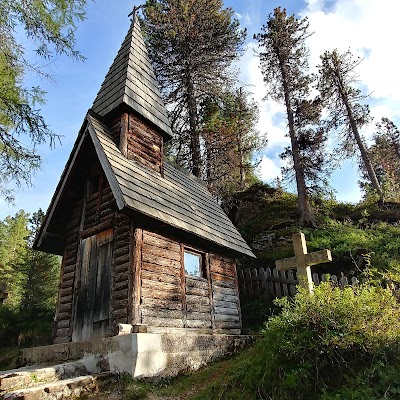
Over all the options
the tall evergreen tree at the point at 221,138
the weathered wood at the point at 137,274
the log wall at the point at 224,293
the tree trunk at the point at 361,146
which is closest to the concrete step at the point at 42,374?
the weathered wood at the point at 137,274

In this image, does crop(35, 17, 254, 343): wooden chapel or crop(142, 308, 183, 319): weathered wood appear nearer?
crop(142, 308, 183, 319): weathered wood

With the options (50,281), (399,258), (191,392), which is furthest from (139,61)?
(50,281)

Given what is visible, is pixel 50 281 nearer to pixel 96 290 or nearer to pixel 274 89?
pixel 96 290

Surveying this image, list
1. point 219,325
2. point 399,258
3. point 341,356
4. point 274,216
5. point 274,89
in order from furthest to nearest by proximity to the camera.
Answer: point 274,89 → point 274,216 → point 399,258 → point 219,325 → point 341,356

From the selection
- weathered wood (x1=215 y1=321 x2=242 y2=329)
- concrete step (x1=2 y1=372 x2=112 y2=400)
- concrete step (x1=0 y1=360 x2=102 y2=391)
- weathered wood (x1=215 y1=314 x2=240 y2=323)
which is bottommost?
concrete step (x1=2 y1=372 x2=112 y2=400)

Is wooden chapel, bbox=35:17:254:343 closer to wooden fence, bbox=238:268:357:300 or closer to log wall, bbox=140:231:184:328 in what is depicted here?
log wall, bbox=140:231:184:328

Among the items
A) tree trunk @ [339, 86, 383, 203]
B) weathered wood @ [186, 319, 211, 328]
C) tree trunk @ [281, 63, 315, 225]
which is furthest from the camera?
tree trunk @ [339, 86, 383, 203]

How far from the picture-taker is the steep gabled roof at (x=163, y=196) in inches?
311

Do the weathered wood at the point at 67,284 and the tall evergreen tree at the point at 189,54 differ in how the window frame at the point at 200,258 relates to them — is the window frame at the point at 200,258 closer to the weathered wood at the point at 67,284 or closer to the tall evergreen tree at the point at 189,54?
the weathered wood at the point at 67,284

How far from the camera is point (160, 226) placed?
28.8 ft

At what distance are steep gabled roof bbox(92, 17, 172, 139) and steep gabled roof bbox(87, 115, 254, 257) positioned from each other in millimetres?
1157

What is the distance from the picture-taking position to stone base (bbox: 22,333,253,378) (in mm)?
6504

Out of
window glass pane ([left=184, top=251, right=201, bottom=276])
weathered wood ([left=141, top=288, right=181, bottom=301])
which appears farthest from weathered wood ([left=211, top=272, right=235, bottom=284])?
weathered wood ([left=141, top=288, right=181, bottom=301])

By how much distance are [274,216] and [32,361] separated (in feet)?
44.9
